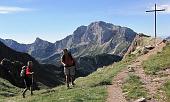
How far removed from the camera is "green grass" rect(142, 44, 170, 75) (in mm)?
37094

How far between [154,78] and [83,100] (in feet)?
29.7

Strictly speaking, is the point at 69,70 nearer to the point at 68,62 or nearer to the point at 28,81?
the point at 68,62

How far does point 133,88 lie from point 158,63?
12.2 meters

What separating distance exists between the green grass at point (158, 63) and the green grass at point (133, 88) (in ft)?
9.32

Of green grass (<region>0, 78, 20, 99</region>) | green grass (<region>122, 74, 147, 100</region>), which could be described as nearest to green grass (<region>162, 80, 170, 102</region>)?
green grass (<region>122, 74, 147, 100</region>)

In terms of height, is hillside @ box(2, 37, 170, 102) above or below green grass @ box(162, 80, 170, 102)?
below

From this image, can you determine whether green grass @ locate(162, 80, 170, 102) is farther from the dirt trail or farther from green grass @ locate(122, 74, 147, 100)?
green grass @ locate(122, 74, 147, 100)

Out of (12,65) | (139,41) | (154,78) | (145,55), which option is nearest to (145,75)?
(154,78)

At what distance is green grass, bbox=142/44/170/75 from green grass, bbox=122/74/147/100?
284 cm

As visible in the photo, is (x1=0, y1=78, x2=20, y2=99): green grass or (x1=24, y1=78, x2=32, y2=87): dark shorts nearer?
(x1=24, y1=78, x2=32, y2=87): dark shorts

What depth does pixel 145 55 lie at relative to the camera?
50.3 m

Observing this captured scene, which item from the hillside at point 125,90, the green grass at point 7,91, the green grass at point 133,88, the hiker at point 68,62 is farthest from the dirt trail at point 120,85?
the green grass at point 7,91

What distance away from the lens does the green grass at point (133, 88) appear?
85.4ft

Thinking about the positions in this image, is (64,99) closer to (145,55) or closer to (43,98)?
(43,98)
